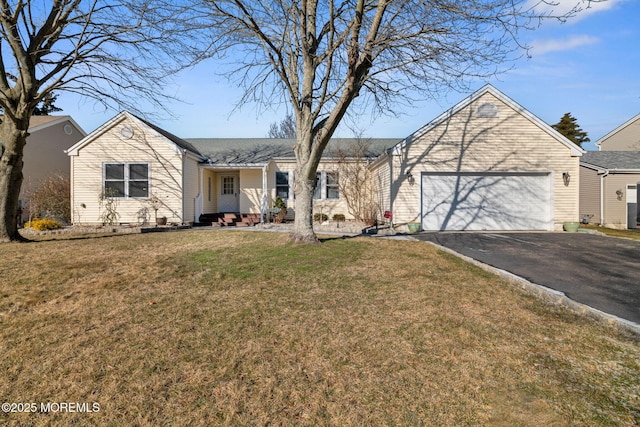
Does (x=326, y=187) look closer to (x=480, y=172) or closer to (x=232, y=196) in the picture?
(x=232, y=196)

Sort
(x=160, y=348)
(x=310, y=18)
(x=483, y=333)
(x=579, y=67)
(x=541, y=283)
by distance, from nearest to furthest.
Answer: (x=160, y=348) → (x=483, y=333) → (x=541, y=283) → (x=579, y=67) → (x=310, y=18)

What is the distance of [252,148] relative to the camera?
60.7 feet

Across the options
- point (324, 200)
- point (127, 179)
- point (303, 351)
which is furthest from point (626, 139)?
point (127, 179)

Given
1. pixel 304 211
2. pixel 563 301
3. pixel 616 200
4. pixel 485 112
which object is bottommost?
pixel 563 301

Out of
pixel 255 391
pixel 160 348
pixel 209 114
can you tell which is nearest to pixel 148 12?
pixel 209 114

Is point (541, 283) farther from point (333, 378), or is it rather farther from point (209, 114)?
point (209, 114)

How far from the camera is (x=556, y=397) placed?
2.67 meters

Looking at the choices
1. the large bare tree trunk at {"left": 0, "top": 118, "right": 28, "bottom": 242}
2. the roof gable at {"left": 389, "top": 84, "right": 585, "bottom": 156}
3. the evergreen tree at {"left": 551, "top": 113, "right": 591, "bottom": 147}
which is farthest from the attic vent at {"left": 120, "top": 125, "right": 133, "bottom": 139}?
the evergreen tree at {"left": 551, "top": 113, "right": 591, "bottom": 147}

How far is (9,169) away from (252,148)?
414 inches

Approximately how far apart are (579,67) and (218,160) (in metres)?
14.3

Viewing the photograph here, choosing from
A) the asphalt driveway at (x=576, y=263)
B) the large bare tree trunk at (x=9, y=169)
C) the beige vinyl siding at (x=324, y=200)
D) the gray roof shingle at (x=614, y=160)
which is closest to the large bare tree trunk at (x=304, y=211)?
the asphalt driveway at (x=576, y=263)

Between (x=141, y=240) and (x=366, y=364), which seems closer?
(x=366, y=364)

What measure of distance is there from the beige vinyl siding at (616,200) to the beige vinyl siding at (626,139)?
1138cm

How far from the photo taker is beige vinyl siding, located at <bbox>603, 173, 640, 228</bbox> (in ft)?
56.6
